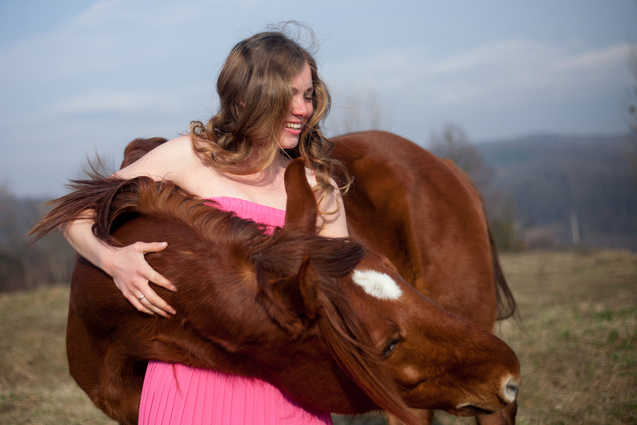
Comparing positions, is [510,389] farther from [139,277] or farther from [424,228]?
[424,228]

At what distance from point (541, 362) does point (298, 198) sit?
157 inches

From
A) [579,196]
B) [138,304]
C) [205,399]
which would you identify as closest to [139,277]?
[138,304]

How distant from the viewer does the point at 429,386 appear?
1.42 m

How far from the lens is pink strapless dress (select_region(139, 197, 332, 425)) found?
4.81ft

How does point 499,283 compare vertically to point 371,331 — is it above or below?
below

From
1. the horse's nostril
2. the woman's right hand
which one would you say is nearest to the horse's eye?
the horse's nostril

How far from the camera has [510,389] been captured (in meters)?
1.42

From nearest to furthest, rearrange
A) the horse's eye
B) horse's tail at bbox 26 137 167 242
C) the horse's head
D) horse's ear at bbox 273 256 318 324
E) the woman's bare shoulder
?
horse's ear at bbox 273 256 318 324 → the horse's head → the horse's eye → horse's tail at bbox 26 137 167 242 → the woman's bare shoulder

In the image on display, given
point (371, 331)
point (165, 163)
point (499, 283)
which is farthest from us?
point (499, 283)

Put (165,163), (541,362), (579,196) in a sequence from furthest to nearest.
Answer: (579,196) < (541,362) < (165,163)

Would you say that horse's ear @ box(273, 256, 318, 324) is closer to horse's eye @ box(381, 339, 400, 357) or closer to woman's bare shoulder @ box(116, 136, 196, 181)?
horse's eye @ box(381, 339, 400, 357)

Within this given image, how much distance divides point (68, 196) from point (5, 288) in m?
20.2

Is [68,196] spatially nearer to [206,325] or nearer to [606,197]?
[206,325]

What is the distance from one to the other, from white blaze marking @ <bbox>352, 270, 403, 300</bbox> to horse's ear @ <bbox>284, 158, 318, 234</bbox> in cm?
20
